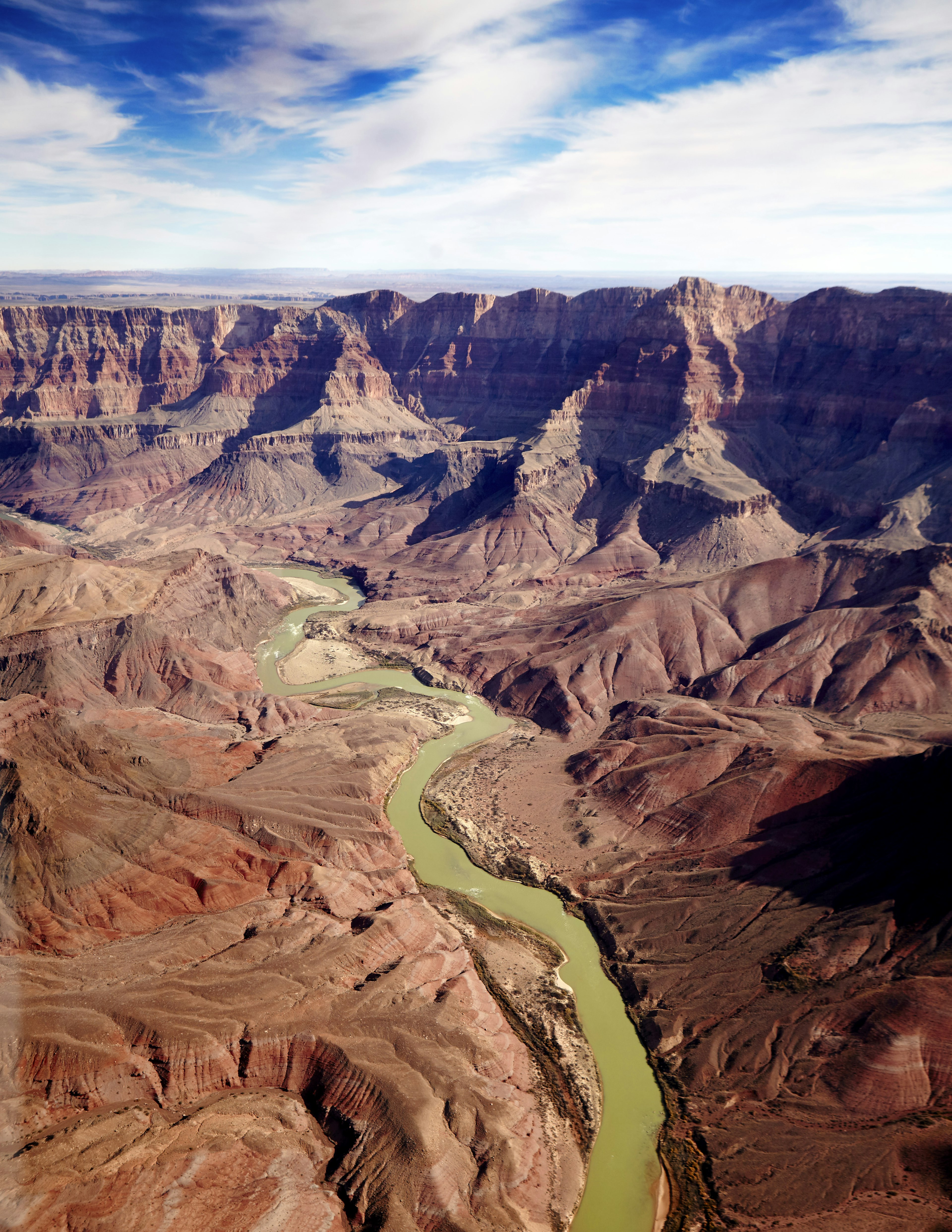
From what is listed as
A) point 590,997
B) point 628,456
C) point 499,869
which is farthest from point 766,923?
point 628,456

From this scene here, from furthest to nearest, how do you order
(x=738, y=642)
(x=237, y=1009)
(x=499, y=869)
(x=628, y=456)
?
1. (x=628, y=456)
2. (x=738, y=642)
3. (x=499, y=869)
4. (x=237, y=1009)

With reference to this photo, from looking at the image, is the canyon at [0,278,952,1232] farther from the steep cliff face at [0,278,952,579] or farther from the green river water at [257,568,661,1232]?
the steep cliff face at [0,278,952,579]

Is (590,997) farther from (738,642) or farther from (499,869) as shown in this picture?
(738,642)

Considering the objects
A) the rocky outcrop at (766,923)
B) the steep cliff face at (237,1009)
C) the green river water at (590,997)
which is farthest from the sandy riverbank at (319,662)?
the rocky outcrop at (766,923)

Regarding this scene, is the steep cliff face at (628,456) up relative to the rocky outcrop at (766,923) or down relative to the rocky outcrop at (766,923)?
up

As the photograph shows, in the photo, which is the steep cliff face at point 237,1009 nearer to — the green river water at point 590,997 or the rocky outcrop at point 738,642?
the green river water at point 590,997

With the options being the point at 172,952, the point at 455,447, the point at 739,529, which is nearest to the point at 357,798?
the point at 172,952
